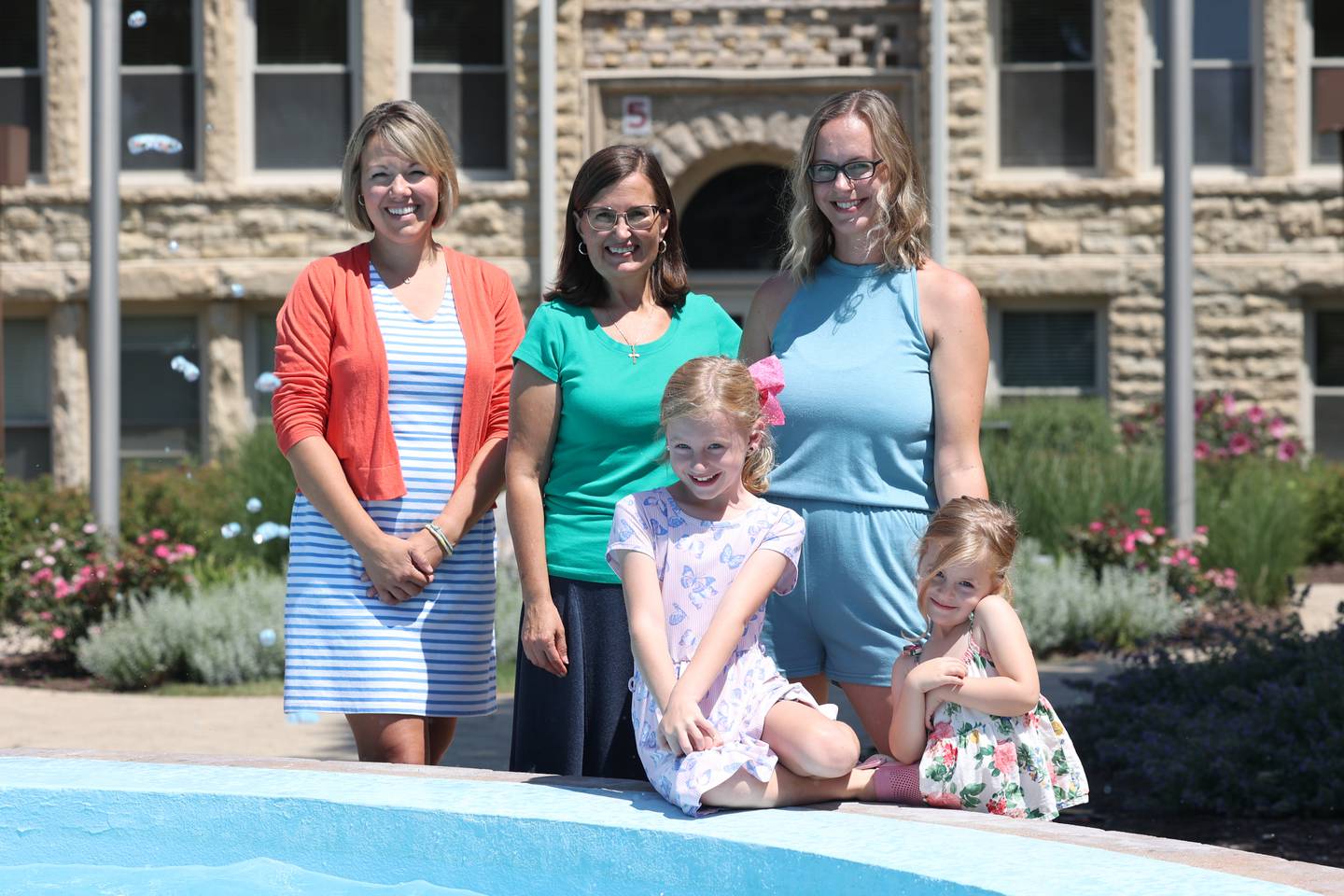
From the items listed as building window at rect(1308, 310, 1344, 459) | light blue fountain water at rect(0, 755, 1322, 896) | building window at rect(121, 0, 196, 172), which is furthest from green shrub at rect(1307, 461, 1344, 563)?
light blue fountain water at rect(0, 755, 1322, 896)

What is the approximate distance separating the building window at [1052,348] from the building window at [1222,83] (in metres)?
1.47

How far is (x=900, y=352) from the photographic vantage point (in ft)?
11.2

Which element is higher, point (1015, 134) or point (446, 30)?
point (446, 30)

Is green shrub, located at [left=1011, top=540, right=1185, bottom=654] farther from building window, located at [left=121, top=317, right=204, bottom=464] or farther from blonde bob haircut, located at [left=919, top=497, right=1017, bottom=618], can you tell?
building window, located at [left=121, top=317, right=204, bottom=464]

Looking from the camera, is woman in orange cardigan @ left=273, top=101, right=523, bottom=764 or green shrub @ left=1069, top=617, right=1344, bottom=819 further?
green shrub @ left=1069, top=617, right=1344, bottom=819

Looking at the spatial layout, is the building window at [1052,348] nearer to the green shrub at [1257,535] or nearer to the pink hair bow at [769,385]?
the green shrub at [1257,535]

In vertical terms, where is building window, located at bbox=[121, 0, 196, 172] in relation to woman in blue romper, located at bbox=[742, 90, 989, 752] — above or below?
above

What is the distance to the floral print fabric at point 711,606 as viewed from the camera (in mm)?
3344

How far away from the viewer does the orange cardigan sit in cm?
373

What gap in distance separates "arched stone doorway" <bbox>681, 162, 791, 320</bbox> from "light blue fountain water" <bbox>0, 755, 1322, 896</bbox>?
10458 mm

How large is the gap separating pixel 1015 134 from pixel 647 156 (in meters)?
10.8

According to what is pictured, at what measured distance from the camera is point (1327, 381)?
13672mm

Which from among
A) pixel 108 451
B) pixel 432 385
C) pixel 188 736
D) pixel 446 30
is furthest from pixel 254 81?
pixel 432 385

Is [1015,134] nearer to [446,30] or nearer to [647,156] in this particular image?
[446,30]
